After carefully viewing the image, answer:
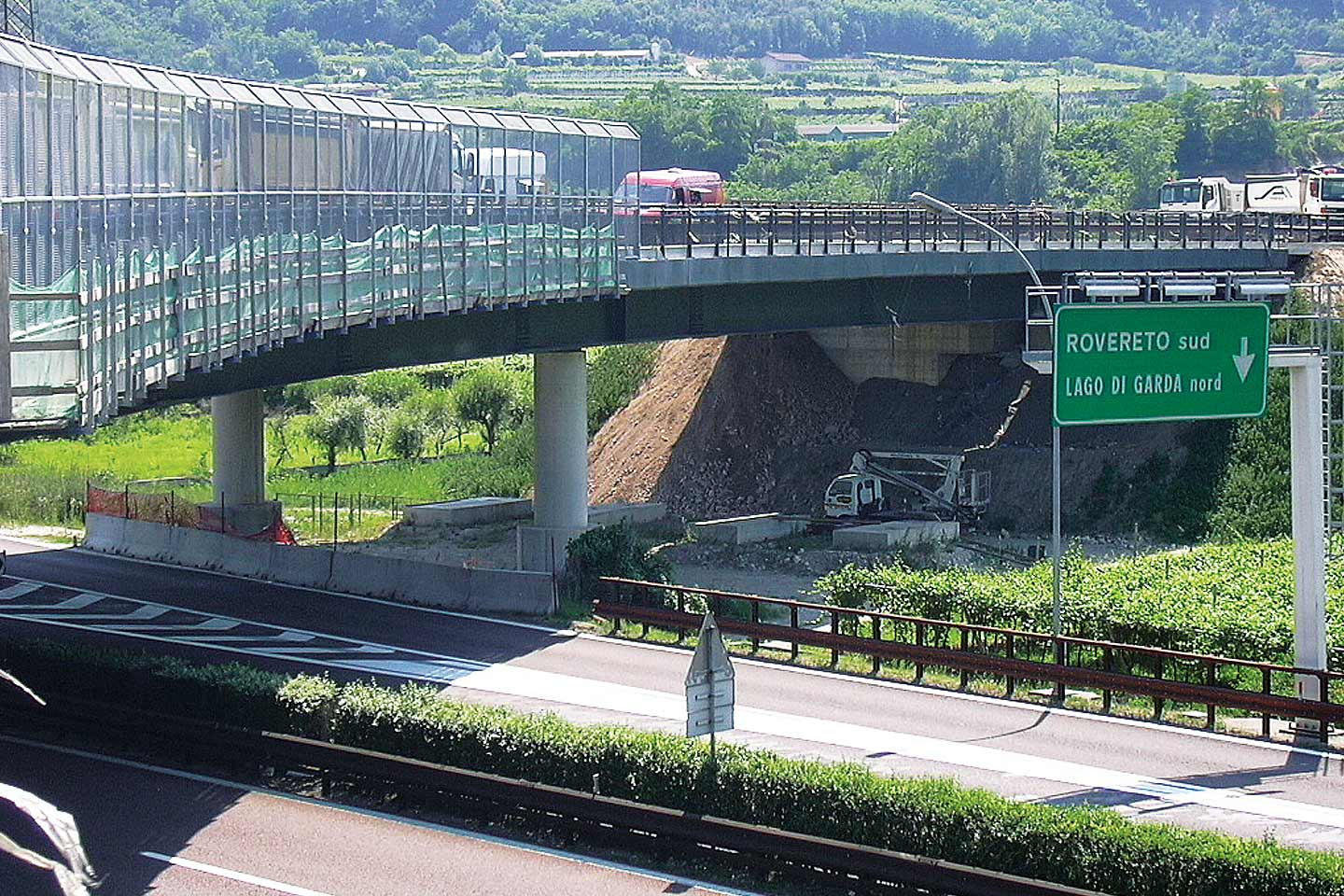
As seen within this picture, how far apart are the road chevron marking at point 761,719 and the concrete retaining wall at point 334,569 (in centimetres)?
384

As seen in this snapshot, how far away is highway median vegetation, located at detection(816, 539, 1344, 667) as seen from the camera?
29875 mm

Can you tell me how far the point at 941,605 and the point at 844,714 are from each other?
6223 mm

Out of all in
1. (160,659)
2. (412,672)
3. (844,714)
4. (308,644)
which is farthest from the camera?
(308,644)

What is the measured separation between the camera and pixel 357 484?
64438 mm

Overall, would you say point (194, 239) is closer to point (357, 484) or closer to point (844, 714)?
point (844, 714)

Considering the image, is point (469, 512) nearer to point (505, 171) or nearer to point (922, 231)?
point (922, 231)

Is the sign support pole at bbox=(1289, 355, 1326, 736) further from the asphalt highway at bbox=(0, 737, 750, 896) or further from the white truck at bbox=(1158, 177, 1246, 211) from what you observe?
the white truck at bbox=(1158, 177, 1246, 211)

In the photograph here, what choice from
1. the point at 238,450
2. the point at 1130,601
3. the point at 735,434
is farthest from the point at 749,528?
the point at 1130,601

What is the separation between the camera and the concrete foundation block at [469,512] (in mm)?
53031

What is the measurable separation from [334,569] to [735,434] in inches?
843

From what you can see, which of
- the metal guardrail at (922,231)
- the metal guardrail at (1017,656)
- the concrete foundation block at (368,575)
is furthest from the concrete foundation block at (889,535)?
the concrete foundation block at (368,575)

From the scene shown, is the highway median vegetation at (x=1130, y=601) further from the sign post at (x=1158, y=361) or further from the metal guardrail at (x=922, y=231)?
the metal guardrail at (x=922, y=231)

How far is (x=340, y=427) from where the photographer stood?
69.8m

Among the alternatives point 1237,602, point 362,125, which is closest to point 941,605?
point 1237,602
